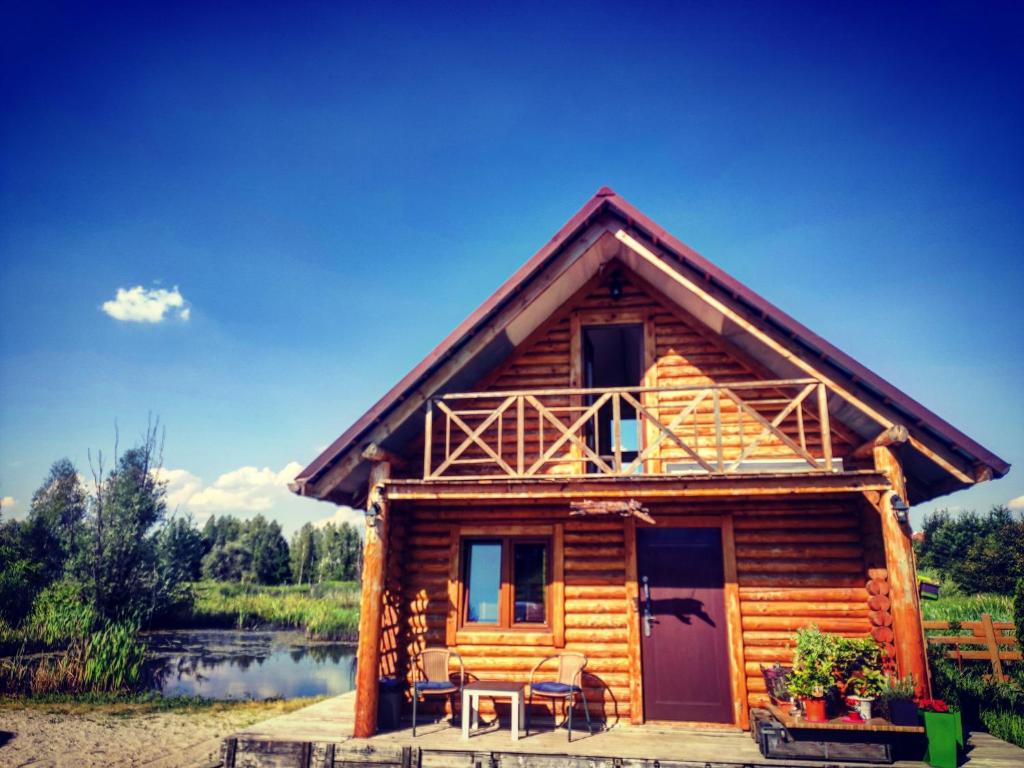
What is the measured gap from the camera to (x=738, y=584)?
8164 millimetres

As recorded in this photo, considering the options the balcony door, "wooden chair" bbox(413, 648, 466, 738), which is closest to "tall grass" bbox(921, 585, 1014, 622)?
the balcony door

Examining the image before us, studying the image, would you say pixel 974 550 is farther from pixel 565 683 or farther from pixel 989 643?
pixel 565 683

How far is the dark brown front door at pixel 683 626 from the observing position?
792 centimetres

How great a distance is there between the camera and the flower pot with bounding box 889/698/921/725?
6.19 m

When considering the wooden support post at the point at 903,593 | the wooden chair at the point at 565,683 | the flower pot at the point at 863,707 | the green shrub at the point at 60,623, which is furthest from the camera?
the green shrub at the point at 60,623

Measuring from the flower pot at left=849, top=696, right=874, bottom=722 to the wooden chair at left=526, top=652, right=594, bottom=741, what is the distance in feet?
9.65

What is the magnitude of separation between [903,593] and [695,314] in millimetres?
4415

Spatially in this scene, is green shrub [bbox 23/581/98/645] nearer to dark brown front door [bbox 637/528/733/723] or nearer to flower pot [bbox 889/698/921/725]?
dark brown front door [bbox 637/528/733/723]

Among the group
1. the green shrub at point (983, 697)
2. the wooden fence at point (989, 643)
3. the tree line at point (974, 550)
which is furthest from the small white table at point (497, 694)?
the tree line at point (974, 550)

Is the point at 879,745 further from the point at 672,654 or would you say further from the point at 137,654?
the point at 137,654

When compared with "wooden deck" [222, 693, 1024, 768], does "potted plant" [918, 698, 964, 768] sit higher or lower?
higher

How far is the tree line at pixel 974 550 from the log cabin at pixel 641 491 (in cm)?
3812

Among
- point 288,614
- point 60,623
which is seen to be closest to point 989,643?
point 60,623

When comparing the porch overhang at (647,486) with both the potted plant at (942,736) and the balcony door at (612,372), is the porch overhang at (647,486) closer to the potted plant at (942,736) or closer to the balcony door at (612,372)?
the balcony door at (612,372)
